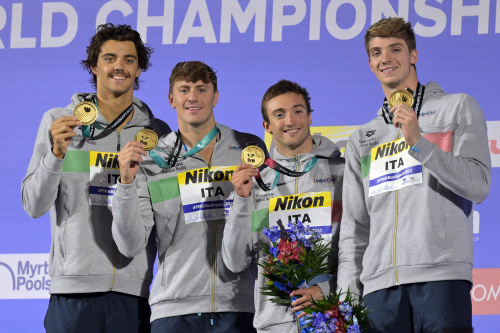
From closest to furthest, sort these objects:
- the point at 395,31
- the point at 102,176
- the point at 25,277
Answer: the point at 395,31, the point at 102,176, the point at 25,277

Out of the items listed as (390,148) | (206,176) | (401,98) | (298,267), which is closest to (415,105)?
(401,98)

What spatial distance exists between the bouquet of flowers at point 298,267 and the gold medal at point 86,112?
1095 mm

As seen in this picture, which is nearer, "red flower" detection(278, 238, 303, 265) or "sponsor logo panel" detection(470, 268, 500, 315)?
"red flower" detection(278, 238, 303, 265)

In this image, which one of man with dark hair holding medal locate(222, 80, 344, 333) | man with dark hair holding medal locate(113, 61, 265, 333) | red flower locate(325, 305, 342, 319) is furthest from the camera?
man with dark hair holding medal locate(113, 61, 265, 333)

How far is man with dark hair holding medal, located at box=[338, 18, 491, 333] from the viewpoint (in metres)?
3.17

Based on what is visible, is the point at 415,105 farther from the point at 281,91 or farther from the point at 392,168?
the point at 281,91

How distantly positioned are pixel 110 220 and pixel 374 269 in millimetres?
1428

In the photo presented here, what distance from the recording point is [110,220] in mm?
3990

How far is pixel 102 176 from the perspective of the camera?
401cm

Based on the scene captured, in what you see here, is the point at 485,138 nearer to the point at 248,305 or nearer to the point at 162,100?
the point at 248,305

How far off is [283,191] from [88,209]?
3.35 feet

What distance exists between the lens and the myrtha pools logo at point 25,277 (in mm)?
5145

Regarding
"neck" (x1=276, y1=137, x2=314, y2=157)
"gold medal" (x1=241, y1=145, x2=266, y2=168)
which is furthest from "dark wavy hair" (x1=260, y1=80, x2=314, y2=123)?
"gold medal" (x1=241, y1=145, x2=266, y2=168)

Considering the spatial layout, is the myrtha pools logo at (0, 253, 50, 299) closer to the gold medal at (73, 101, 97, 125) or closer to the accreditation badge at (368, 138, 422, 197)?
the gold medal at (73, 101, 97, 125)
